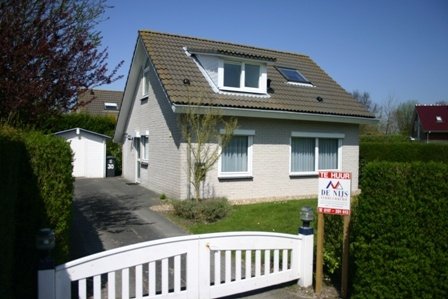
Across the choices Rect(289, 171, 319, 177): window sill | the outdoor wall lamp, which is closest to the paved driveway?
the outdoor wall lamp

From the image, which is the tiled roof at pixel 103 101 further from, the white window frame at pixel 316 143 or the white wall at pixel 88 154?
the white window frame at pixel 316 143

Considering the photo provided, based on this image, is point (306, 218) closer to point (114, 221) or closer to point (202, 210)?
point (202, 210)

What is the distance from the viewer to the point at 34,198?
5000 mm

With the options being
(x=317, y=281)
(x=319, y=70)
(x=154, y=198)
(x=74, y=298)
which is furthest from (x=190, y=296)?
(x=319, y=70)

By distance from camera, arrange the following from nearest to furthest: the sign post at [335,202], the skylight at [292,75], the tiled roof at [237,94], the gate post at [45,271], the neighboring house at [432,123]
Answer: the gate post at [45,271]
the sign post at [335,202]
the tiled roof at [237,94]
the skylight at [292,75]
the neighboring house at [432,123]

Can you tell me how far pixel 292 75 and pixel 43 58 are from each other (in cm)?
1307

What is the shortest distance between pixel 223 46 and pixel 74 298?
14416mm

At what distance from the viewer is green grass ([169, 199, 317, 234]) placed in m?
9.58

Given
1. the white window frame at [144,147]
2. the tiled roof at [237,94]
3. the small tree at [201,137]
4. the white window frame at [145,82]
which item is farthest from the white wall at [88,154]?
the small tree at [201,137]

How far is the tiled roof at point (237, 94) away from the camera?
1370 centimetres

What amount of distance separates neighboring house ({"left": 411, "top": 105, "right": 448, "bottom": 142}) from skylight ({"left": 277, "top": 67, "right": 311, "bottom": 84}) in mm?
40412

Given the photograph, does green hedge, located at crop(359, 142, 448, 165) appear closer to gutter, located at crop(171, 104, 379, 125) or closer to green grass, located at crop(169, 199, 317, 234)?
gutter, located at crop(171, 104, 379, 125)

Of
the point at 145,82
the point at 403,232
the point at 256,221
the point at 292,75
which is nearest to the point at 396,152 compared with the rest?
the point at 292,75

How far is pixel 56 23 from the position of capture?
297 inches
